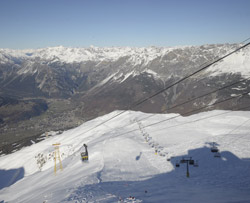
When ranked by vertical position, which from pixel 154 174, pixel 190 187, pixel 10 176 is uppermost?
pixel 190 187

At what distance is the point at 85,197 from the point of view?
912 inches

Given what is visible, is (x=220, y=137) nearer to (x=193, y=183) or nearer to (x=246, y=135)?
(x=246, y=135)

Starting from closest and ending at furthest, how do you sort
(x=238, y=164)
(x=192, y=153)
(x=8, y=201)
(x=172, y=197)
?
1. (x=172, y=197)
2. (x=238, y=164)
3. (x=8, y=201)
4. (x=192, y=153)

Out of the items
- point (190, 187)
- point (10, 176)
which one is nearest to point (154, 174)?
point (190, 187)

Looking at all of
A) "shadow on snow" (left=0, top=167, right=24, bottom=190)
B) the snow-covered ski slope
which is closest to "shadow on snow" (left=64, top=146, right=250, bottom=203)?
the snow-covered ski slope

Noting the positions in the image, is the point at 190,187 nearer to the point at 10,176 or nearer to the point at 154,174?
the point at 154,174

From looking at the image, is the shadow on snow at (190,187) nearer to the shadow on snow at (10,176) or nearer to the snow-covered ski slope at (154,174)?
the snow-covered ski slope at (154,174)

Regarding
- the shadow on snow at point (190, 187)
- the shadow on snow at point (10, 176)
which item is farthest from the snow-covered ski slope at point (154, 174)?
the shadow on snow at point (10, 176)

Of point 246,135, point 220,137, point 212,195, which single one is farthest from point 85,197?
point 246,135

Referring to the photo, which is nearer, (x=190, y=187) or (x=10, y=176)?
(x=190, y=187)

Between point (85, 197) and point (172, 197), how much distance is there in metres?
9.58

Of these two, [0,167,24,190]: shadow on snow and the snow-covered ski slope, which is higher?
the snow-covered ski slope

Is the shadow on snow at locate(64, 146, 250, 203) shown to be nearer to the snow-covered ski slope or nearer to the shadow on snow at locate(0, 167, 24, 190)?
the snow-covered ski slope

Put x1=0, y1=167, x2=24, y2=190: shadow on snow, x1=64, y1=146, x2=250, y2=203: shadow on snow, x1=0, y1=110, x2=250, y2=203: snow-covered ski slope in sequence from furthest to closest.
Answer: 1. x1=0, y1=167, x2=24, y2=190: shadow on snow
2. x1=0, y1=110, x2=250, y2=203: snow-covered ski slope
3. x1=64, y1=146, x2=250, y2=203: shadow on snow
